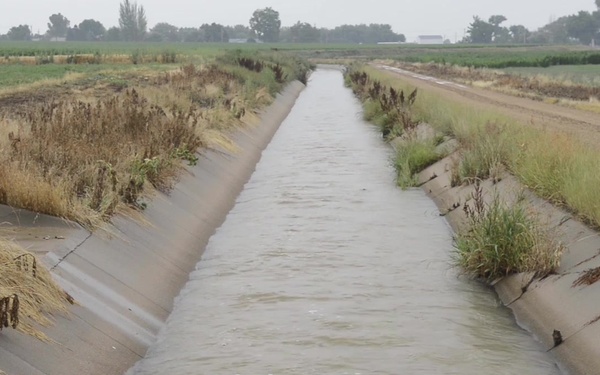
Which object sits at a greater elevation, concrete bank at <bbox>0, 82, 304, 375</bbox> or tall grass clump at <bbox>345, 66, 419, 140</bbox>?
concrete bank at <bbox>0, 82, 304, 375</bbox>

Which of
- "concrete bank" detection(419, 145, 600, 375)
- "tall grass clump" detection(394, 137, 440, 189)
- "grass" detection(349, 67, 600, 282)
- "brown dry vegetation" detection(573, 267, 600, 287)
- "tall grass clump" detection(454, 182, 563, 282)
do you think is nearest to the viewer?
"concrete bank" detection(419, 145, 600, 375)

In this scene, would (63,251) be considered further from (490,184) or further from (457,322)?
(490,184)

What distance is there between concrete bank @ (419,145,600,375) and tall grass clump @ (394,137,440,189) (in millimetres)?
7286

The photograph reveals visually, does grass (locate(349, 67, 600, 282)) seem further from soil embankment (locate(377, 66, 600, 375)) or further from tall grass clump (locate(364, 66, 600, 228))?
soil embankment (locate(377, 66, 600, 375))

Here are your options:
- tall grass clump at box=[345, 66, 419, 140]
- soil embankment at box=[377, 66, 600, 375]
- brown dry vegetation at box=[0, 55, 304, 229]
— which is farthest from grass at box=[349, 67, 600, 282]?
tall grass clump at box=[345, 66, 419, 140]

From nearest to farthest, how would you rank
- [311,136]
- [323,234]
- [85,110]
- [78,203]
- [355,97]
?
[78,203] < [323,234] < [85,110] < [311,136] < [355,97]

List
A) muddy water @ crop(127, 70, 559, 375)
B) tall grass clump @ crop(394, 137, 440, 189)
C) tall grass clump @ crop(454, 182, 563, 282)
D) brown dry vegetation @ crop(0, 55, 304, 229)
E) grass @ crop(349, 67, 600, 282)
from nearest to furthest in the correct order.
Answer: muddy water @ crop(127, 70, 559, 375), tall grass clump @ crop(454, 182, 563, 282), grass @ crop(349, 67, 600, 282), brown dry vegetation @ crop(0, 55, 304, 229), tall grass clump @ crop(394, 137, 440, 189)

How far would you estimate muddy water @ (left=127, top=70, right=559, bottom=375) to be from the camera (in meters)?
9.58

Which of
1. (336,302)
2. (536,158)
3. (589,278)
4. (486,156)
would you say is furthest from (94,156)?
(589,278)

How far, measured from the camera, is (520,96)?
44.8 metres

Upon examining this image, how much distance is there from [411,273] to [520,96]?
33.4m

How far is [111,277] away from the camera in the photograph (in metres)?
10.8

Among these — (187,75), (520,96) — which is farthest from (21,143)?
(520,96)

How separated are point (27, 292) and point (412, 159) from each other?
15.2 metres
